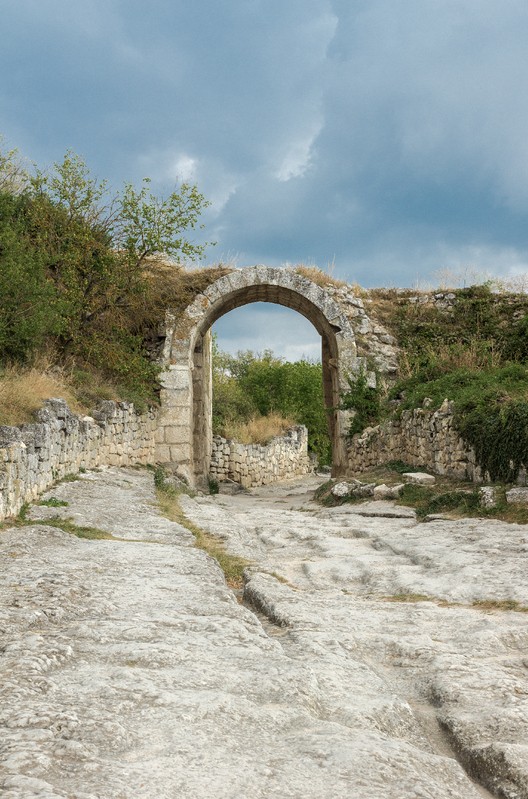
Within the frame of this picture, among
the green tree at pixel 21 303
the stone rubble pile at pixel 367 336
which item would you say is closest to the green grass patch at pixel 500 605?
the green tree at pixel 21 303

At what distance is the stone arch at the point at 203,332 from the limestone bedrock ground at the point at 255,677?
9406 millimetres

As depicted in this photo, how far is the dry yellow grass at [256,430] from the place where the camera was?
75.9ft

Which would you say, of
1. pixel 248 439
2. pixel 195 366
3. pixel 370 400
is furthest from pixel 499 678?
pixel 248 439

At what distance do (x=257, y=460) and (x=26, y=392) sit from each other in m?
14.6

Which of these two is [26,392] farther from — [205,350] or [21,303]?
[205,350]

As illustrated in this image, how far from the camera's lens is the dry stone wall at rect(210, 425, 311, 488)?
21.7m

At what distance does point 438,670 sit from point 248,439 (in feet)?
66.8

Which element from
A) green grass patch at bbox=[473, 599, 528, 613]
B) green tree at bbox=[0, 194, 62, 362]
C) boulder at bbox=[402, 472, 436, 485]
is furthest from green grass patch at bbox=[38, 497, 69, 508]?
boulder at bbox=[402, 472, 436, 485]

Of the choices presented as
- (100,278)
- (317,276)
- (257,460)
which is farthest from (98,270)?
(257,460)

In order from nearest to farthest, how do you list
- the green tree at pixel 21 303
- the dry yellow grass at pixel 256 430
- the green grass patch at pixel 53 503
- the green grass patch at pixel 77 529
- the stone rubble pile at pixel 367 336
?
the green grass patch at pixel 77 529 < the green grass patch at pixel 53 503 < the green tree at pixel 21 303 < the stone rubble pile at pixel 367 336 < the dry yellow grass at pixel 256 430

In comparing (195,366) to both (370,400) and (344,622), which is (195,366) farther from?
(344,622)

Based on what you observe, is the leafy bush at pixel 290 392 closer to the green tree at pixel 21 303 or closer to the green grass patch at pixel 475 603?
the green tree at pixel 21 303

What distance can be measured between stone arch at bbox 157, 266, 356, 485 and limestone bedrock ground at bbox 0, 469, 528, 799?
941 centimetres

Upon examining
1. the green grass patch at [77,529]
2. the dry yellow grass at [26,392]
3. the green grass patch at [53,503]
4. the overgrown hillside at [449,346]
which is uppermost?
the overgrown hillside at [449,346]
